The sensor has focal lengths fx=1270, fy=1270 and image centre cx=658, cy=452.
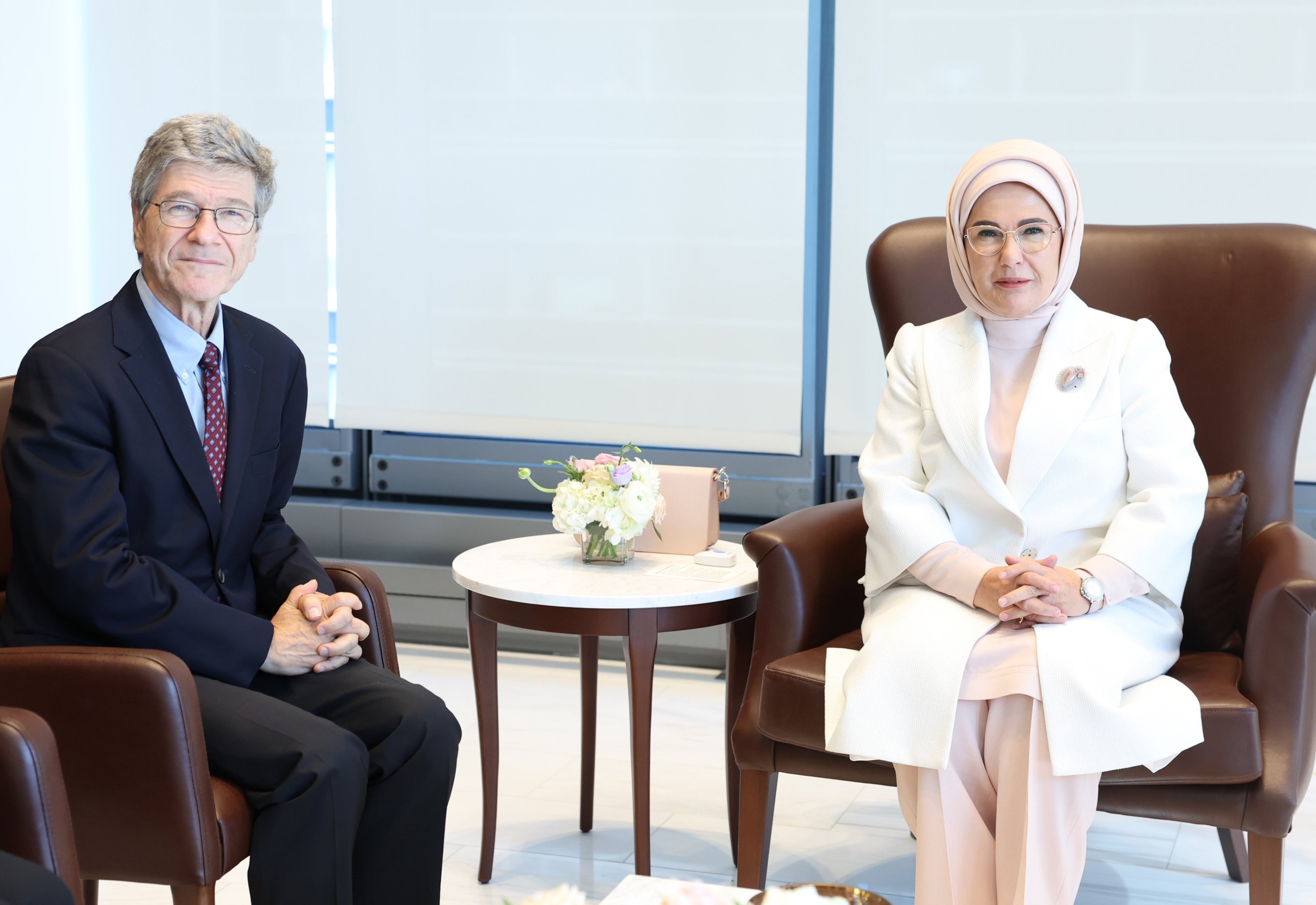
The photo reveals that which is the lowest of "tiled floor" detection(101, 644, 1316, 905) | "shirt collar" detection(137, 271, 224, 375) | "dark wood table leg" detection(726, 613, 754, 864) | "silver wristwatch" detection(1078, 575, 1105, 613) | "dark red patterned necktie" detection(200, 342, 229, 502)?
"tiled floor" detection(101, 644, 1316, 905)

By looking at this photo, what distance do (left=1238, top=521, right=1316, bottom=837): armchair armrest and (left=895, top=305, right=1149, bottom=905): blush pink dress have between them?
0.22m

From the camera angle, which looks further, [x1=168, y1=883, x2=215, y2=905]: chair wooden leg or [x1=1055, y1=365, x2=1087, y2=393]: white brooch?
[x1=1055, y1=365, x2=1087, y2=393]: white brooch

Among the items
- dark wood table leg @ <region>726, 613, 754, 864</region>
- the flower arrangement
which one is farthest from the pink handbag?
dark wood table leg @ <region>726, 613, 754, 864</region>

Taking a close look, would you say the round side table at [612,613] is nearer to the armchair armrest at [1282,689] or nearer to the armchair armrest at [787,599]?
the armchair armrest at [787,599]

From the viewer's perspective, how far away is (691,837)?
279 centimetres

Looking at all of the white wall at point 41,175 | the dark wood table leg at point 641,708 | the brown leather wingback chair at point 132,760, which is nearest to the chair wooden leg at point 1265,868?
the dark wood table leg at point 641,708

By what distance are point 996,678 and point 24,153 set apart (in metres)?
3.65

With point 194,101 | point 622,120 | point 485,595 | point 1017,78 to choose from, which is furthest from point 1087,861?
point 194,101

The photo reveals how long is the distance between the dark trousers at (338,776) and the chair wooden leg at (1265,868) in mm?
1262

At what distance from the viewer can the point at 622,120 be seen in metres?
4.13

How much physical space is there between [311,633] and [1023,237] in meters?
1.42

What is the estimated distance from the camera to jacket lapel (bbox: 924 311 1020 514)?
225cm

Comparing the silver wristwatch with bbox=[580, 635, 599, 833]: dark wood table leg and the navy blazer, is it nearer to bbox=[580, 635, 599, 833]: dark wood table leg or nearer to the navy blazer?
bbox=[580, 635, 599, 833]: dark wood table leg

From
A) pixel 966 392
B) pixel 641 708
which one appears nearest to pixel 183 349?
pixel 641 708
